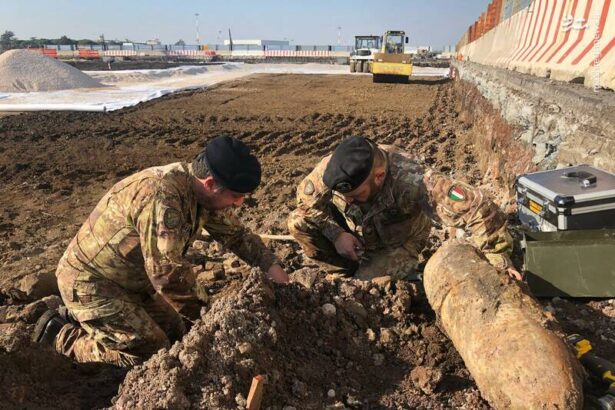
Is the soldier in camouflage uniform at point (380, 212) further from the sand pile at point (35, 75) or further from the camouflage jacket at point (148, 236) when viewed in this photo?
the sand pile at point (35, 75)

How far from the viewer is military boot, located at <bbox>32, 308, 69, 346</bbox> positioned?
3.18 metres

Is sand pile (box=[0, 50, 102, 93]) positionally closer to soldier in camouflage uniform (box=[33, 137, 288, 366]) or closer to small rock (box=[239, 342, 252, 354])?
soldier in camouflage uniform (box=[33, 137, 288, 366])

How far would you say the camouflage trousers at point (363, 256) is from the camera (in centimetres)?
385

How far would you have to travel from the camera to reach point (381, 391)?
90.0 inches

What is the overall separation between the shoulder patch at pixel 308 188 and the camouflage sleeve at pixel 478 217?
1.13 meters

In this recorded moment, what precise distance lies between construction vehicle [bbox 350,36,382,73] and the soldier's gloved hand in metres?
28.2

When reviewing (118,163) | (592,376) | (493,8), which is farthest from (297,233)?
(493,8)

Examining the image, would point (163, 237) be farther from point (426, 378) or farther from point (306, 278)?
point (426, 378)

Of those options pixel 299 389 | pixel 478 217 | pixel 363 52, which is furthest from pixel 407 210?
pixel 363 52

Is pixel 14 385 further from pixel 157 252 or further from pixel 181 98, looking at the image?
pixel 181 98

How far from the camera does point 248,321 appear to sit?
2287 millimetres

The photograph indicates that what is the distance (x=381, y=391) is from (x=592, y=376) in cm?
89

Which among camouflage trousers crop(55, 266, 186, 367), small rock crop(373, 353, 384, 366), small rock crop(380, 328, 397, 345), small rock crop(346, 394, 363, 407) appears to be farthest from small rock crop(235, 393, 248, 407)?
camouflage trousers crop(55, 266, 186, 367)

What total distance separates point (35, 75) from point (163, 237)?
20266 mm
